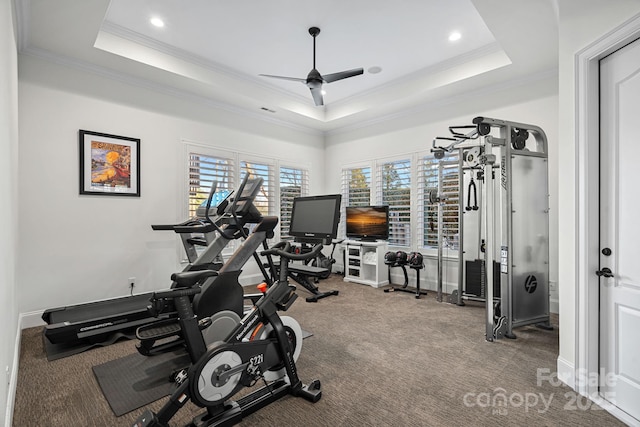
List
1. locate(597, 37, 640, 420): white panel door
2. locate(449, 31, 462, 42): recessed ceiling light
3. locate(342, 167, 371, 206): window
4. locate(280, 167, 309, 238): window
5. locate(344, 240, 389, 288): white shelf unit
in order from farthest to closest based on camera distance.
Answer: locate(342, 167, 371, 206): window < locate(280, 167, 309, 238): window < locate(344, 240, 389, 288): white shelf unit < locate(449, 31, 462, 42): recessed ceiling light < locate(597, 37, 640, 420): white panel door

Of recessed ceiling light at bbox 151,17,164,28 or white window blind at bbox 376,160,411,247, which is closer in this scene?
recessed ceiling light at bbox 151,17,164,28

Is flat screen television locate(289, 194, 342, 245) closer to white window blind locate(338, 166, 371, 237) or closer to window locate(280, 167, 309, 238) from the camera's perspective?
window locate(280, 167, 309, 238)

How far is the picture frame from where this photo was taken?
3809 millimetres

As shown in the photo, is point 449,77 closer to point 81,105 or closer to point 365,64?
point 365,64

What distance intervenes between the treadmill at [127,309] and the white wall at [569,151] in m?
2.28

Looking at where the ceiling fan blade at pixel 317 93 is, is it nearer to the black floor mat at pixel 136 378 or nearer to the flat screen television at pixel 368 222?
the flat screen television at pixel 368 222

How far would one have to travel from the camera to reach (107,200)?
3967 mm

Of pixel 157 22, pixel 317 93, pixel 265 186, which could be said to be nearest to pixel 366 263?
pixel 265 186

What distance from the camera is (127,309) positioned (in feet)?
11.2

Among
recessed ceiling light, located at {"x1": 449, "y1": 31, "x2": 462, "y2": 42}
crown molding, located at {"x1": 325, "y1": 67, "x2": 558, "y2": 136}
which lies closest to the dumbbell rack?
crown molding, located at {"x1": 325, "y1": 67, "x2": 558, "y2": 136}

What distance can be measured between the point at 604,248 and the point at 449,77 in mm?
3257

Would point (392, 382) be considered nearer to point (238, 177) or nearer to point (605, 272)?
point (605, 272)

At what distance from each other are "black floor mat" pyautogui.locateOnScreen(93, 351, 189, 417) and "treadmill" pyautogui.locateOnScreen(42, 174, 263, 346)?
404 mm

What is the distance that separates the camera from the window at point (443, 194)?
487 centimetres
